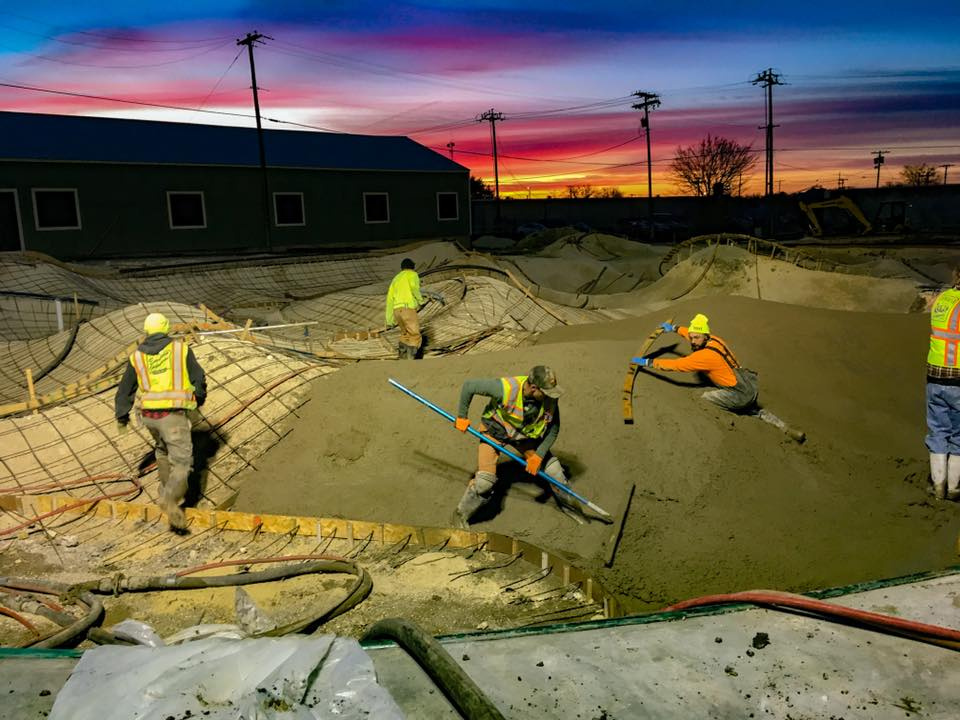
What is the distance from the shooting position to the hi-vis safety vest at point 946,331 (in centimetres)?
559

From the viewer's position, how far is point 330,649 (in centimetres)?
201

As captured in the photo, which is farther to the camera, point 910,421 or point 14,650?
point 910,421

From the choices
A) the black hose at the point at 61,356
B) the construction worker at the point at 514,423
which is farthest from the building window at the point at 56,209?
the construction worker at the point at 514,423

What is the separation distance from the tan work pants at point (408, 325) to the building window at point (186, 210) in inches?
493

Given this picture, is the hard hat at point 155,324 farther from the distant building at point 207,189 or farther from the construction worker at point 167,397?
the distant building at point 207,189

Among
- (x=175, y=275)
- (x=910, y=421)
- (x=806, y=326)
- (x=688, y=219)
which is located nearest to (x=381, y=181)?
(x=175, y=275)

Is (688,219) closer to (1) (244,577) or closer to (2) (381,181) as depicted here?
(2) (381,181)

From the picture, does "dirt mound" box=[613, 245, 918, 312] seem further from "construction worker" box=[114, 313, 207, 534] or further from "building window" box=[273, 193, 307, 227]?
"building window" box=[273, 193, 307, 227]

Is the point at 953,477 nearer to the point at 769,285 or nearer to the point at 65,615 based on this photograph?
the point at 65,615

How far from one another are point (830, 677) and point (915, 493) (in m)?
4.83

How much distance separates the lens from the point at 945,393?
18.7 ft

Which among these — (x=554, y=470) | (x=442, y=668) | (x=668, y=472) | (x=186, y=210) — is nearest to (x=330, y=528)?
(x=554, y=470)

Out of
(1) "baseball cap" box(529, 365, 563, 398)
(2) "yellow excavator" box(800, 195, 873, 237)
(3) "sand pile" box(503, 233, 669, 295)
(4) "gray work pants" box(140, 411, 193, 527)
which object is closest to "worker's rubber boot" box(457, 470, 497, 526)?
(1) "baseball cap" box(529, 365, 563, 398)

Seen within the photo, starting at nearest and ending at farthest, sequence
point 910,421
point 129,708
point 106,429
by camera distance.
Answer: point 129,708 < point 106,429 < point 910,421
